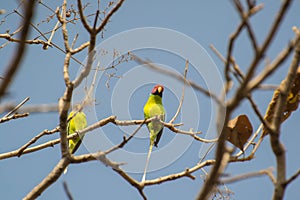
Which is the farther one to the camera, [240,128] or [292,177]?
[240,128]

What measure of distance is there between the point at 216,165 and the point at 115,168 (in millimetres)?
773

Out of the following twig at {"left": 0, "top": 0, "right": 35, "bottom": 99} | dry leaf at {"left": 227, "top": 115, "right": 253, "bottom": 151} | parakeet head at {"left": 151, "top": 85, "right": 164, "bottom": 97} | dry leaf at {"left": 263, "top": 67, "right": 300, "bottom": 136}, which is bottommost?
parakeet head at {"left": 151, "top": 85, "right": 164, "bottom": 97}

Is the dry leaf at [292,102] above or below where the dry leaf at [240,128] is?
Answer: above

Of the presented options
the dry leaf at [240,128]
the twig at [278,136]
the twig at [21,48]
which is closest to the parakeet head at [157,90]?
the dry leaf at [240,128]

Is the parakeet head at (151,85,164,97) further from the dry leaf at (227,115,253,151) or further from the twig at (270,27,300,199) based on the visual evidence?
the twig at (270,27,300,199)

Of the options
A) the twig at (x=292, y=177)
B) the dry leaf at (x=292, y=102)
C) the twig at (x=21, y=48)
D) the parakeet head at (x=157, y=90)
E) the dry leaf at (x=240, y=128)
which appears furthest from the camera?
the parakeet head at (x=157, y=90)

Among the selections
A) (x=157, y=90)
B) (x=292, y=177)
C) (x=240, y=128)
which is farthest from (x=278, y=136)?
(x=157, y=90)

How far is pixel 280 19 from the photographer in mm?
733

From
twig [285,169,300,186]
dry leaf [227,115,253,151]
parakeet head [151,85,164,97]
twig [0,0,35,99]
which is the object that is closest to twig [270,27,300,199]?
twig [285,169,300,186]

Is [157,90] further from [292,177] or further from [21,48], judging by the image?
[21,48]

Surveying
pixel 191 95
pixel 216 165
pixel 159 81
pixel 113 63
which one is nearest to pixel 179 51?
pixel 191 95

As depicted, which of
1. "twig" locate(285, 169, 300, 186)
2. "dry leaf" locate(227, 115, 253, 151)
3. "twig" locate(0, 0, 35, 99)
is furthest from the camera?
"dry leaf" locate(227, 115, 253, 151)

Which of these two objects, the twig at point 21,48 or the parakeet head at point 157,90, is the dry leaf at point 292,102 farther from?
the parakeet head at point 157,90

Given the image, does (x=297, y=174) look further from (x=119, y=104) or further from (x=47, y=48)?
(x=47, y=48)
